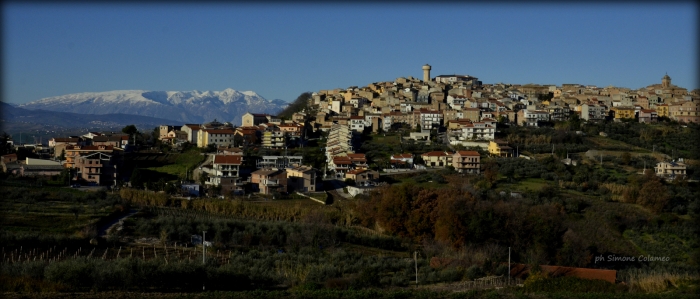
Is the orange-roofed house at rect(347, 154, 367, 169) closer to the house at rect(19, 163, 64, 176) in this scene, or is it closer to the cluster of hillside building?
the cluster of hillside building

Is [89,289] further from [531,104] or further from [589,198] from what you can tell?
[531,104]

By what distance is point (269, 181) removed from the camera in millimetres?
20766

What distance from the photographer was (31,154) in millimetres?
25266

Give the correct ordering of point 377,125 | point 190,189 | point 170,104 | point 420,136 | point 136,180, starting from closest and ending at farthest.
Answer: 1. point 190,189
2. point 136,180
3. point 420,136
4. point 377,125
5. point 170,104

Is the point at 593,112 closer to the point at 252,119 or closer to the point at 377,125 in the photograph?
the point at 377,125

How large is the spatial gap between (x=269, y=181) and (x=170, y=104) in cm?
10309

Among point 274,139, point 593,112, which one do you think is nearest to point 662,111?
point 593,112

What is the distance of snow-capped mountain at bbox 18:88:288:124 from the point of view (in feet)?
341

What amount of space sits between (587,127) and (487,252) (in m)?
19.9

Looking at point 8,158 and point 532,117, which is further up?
point 532,117

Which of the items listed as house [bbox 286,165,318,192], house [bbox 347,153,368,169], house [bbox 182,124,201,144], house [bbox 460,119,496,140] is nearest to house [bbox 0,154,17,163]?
house [bbox 182,124,201,144]

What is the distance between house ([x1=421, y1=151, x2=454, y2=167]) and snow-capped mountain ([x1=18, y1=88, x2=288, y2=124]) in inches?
2632

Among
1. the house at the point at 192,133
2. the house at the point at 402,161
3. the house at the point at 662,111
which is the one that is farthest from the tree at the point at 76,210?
the house at the point at 662,111

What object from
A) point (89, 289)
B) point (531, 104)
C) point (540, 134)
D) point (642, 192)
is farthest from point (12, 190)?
point (531, 104)
